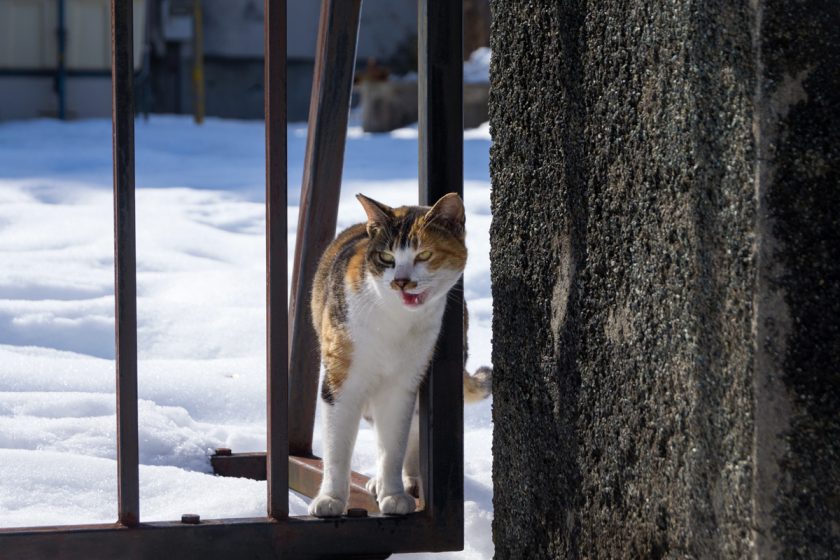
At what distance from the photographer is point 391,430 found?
2090 mm

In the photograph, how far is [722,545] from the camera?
101 cm

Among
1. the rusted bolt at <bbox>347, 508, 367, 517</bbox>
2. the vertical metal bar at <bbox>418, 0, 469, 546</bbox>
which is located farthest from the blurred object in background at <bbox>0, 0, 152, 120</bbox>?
the rusted bolt at <bbox>347, 508, 367, 517</bbox>

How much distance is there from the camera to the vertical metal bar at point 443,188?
1.79 m

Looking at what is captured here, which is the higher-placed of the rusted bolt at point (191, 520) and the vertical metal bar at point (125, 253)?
the vertical metal bar at point (125, 253)

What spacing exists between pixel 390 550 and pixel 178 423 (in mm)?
1024

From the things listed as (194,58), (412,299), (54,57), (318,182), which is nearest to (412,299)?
(412,299)

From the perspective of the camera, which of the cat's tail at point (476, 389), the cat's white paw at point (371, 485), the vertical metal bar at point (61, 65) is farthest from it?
the vertical metal bar at point (61, 65)

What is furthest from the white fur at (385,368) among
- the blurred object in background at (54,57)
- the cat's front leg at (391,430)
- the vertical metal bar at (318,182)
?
the blurred object in background at (54,57)

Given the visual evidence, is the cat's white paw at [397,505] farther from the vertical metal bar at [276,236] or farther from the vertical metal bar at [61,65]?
the vertical metal bar at [61,65]

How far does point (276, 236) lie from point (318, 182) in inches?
21.0

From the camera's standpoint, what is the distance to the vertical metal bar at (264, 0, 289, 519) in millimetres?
1723

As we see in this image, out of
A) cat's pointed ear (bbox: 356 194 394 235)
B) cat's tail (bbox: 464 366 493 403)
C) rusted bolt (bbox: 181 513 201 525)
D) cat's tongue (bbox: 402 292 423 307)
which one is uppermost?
cat's pointed ear (bbox: 356 194 394 235)

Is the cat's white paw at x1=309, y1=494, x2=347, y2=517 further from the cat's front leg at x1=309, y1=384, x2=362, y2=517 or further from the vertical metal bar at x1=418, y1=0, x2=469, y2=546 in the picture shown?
the vertical metal bar at x1=418, y1=0, x2=469, y2=546

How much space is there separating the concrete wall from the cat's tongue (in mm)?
479
